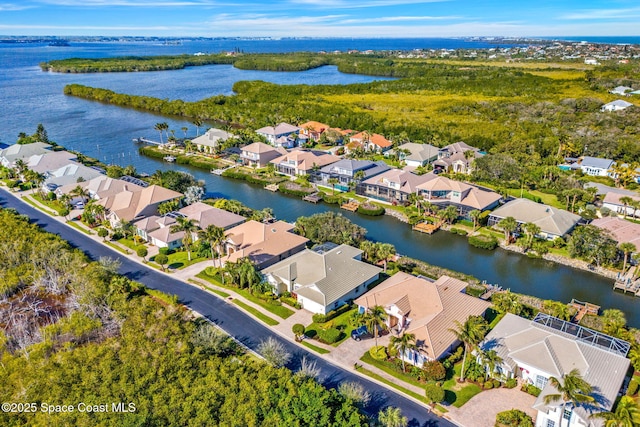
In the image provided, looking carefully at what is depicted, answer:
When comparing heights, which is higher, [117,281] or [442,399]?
[117,281]

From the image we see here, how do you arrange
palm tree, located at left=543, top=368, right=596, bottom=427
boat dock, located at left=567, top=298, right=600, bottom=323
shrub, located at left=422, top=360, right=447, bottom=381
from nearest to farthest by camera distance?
palm tree, located at left=543, top=368, right=596, bottom=427 < shrub, located at left=422, top=360, right=447, bottom=381 < boat dock, located at left=567, top=298, right=600, bottom=323

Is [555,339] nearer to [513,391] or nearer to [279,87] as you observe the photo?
[513,391]

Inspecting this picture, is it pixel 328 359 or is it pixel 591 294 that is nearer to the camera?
pixel 328 359

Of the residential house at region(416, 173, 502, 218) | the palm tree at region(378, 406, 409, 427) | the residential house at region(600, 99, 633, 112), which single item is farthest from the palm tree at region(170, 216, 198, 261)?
the residential house at region(600, 99, 633, 112)

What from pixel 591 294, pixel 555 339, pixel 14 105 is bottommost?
pixel 591 294

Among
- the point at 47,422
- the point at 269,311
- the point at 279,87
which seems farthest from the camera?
the point at 279,87

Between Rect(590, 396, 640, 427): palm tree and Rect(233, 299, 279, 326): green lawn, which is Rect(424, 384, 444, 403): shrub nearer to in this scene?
Rect(590, 396, 640, 427): palm tree

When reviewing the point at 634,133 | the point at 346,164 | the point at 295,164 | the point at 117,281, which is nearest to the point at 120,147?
the point at 295,164
